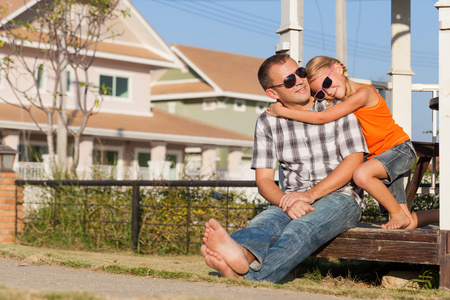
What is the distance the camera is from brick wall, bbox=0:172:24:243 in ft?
33.0

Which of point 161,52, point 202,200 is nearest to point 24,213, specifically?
point 202,200

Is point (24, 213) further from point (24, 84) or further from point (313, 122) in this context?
point (24, 84)

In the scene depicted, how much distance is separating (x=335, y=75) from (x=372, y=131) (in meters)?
0.52

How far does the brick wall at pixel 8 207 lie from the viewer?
33.0ft

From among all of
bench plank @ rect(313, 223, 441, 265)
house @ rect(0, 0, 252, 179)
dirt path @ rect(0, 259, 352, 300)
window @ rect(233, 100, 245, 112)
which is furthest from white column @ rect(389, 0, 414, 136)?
window @ rect(233, 100, 245, 112)

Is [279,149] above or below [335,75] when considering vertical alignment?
below

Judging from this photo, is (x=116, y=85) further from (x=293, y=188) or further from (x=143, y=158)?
(x=293, y=188)

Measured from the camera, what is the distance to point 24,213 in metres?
10.2

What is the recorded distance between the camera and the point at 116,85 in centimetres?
2433

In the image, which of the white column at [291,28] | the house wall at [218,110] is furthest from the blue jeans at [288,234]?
the house wall at [218,110]

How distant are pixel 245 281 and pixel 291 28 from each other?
281 centimetres

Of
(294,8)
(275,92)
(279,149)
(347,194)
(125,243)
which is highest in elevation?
(294,8)

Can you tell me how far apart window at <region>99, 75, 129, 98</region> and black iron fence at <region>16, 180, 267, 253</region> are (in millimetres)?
14491

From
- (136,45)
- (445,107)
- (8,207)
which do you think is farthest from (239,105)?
(445,107)
